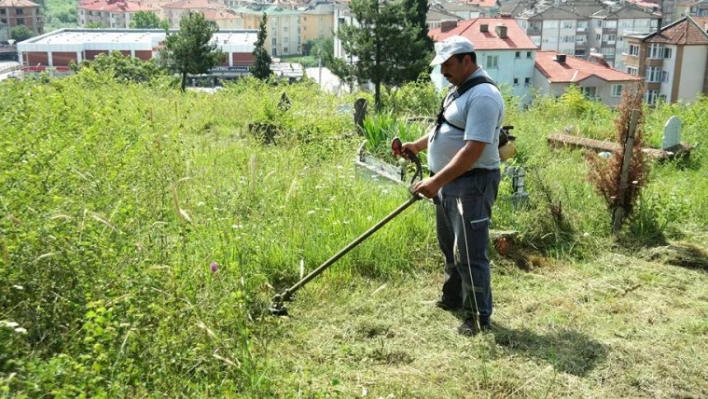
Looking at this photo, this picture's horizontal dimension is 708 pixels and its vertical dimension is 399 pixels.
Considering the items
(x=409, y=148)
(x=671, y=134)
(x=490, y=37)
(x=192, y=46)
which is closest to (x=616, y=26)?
(x=490, y=37)

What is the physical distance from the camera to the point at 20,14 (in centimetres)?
10938

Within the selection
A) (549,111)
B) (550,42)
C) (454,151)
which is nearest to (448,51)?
(454,151)

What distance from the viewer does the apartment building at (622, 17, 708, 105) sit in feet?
166

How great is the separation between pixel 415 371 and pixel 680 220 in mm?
3622

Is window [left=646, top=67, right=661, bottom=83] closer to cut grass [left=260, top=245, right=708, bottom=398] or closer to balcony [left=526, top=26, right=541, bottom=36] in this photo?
balcony [left=526, top=26, right=541, bottom=36]

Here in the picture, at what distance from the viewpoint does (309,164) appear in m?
6.82

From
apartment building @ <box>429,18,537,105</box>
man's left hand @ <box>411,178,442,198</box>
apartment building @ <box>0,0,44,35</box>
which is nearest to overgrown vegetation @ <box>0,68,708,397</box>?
man's left hand @ <box>411,178,442,198</box>

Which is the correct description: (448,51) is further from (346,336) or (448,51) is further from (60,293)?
(60,293)

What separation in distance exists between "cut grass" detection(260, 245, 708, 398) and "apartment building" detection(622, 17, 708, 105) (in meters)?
50.3

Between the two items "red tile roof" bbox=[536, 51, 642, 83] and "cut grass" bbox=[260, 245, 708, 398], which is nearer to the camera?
"cut grass" bbox=[260, 245, 708, 398]

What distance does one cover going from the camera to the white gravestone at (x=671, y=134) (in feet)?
27.1

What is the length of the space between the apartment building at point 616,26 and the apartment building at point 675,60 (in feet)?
93.8

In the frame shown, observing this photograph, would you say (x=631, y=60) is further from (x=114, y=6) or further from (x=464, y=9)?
(x=114, y=6)

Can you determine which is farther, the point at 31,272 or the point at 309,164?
the point at 309,164
